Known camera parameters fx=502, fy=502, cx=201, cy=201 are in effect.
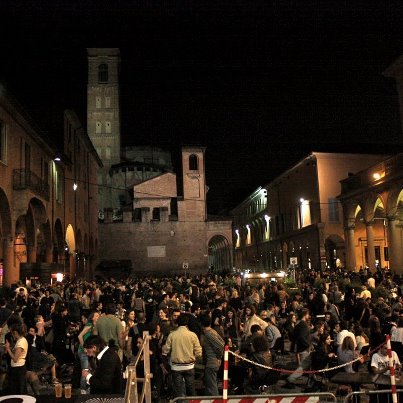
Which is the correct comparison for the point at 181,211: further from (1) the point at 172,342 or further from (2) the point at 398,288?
(1) the point at 172,342

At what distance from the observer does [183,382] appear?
838 cm

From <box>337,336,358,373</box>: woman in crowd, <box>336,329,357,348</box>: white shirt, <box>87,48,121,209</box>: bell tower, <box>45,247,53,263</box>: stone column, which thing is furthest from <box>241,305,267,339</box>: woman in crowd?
<box>87,48,121,209</box>: bell tower

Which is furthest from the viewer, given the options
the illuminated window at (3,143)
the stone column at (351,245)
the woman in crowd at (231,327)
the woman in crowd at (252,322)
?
the stone column at (351,245)

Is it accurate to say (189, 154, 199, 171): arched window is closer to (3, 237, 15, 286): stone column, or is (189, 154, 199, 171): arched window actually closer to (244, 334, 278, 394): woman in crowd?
(3, 237, 15, 286): stone column

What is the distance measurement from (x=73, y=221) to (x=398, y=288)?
76.0ft

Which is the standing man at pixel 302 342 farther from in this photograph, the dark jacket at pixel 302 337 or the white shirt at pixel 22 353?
the white shirt at pixel 22 353

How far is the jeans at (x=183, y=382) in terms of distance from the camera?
327 inches

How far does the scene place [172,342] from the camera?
8.37 metres

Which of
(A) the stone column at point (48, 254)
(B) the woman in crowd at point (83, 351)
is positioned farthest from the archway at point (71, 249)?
(B) the woman in crowd at point (83, 351)

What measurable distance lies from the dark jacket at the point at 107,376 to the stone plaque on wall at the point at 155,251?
4656 cm

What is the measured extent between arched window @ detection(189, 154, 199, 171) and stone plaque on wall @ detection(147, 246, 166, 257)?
9.83 meters

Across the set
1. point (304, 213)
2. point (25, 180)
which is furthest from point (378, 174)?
point (25, 180)

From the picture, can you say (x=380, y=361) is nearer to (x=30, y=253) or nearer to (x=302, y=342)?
(x=302, y=342)

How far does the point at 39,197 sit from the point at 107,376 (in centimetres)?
1911
